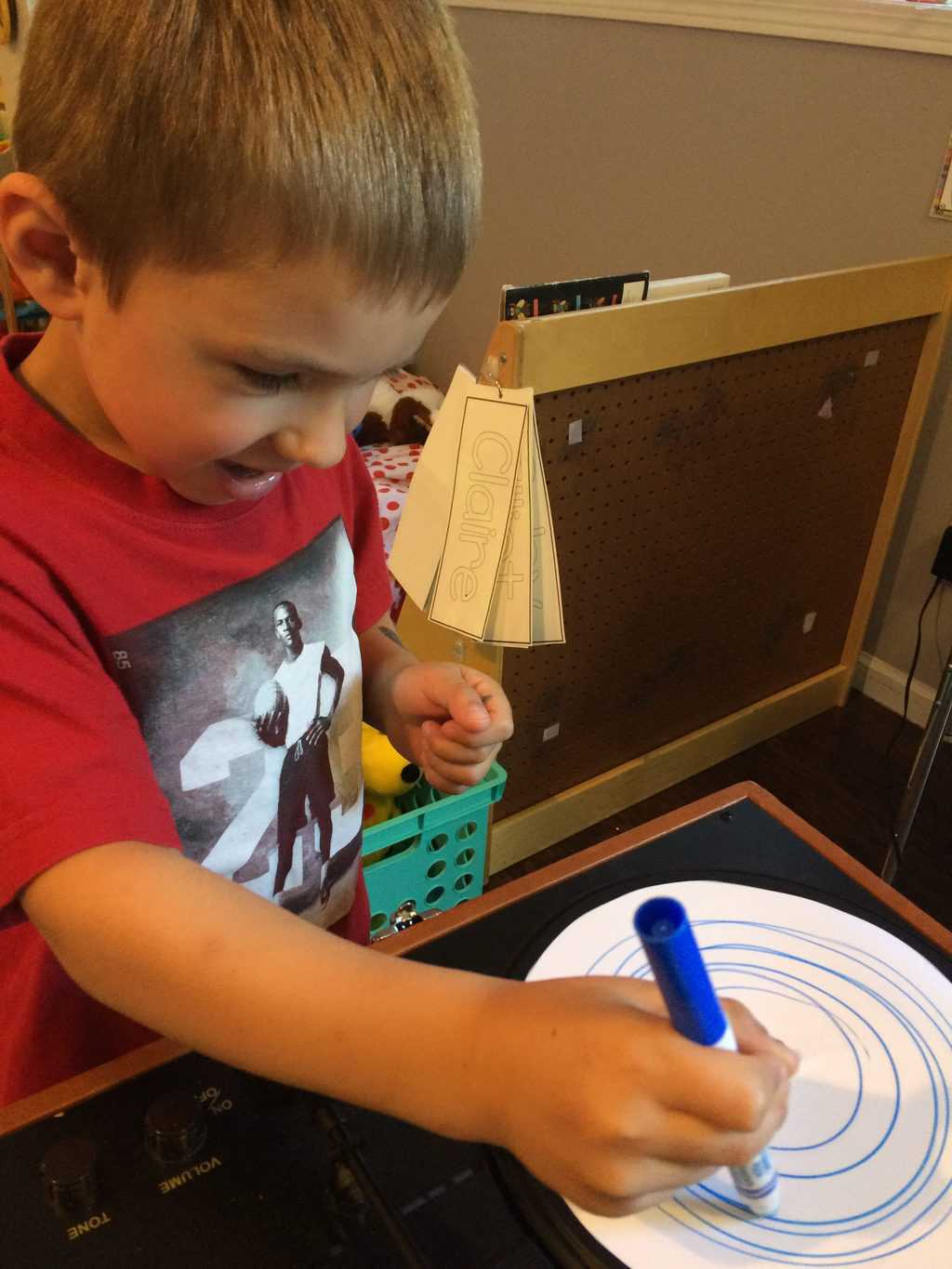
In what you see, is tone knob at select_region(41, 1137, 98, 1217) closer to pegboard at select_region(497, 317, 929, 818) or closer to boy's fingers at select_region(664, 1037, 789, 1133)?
boy's fingers at select_region(664, 1037, 789, 1133)

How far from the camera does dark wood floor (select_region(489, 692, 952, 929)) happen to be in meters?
1.56

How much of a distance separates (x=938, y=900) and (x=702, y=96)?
145 centimetres

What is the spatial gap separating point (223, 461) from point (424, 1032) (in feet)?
0.97

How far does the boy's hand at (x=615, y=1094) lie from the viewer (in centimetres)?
36

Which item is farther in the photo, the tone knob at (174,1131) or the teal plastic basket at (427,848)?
the teal plastic basket at (427,848)

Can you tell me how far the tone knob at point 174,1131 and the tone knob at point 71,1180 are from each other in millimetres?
26

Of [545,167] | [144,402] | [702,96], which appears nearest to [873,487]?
[702,96]

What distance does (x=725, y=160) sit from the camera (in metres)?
1.88

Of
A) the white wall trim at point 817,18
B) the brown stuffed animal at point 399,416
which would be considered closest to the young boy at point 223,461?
the white wall trim at point 817,18

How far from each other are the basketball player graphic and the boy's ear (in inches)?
9.0

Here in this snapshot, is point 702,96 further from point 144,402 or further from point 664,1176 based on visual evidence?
point 664,1176

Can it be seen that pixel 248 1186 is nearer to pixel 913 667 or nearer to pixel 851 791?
pixel 851 791

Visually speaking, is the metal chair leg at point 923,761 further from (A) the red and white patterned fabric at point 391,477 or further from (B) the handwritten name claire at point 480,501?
(A) the red and white patterned fabric at point 391,477

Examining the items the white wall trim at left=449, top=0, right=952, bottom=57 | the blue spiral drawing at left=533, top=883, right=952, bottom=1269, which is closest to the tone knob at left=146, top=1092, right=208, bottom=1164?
the blue spiral drawing at left=533, top=883, right=952, bottom=1269
